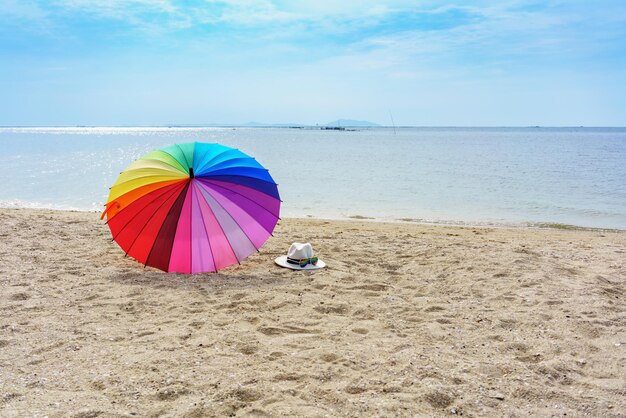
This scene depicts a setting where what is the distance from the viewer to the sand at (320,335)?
3633mm

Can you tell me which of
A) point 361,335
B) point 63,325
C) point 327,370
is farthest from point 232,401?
point 63,325

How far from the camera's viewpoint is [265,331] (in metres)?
4.91

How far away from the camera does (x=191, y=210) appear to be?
644 centimetres

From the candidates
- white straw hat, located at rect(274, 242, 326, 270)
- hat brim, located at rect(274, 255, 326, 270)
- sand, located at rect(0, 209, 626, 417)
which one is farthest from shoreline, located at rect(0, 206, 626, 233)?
white straw hat, located at rect(274, 242, 326, 270)

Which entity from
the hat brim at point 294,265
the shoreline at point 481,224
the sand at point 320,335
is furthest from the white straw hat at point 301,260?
the shoreline at point 481,224

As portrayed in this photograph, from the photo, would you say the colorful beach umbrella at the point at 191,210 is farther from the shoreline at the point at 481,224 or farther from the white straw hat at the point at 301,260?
the shoreline at the point at 481,224

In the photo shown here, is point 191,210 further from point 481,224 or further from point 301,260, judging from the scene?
point 481,224

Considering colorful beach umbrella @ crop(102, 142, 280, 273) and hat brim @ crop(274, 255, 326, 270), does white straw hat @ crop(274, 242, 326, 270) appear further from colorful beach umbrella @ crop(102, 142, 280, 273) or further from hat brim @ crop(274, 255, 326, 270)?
colorful beach umbrella @ crop(102, 142, 280, 273)

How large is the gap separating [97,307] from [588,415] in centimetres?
498

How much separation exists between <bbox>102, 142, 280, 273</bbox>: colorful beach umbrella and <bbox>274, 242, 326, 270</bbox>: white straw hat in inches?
26.1

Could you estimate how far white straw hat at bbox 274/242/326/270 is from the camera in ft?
23.3

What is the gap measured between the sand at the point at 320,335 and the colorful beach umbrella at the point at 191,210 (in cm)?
41

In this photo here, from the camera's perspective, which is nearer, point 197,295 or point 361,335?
point 361,335

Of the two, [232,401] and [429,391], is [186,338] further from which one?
[429,391]
